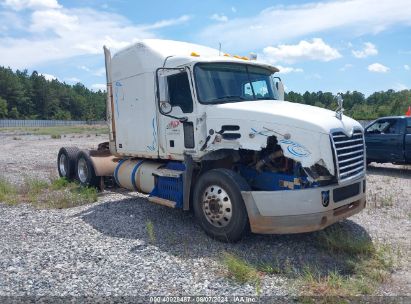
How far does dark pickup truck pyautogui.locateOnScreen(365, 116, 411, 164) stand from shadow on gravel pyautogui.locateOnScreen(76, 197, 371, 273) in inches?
282

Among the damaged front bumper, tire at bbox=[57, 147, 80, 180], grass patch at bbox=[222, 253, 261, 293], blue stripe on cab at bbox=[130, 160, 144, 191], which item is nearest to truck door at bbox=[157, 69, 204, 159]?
blue stripe on cab at bbox=[130, 160, 144, 191]

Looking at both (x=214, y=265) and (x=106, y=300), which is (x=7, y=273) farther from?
(x=214, y=265)

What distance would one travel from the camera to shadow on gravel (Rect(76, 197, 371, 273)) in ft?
17.8

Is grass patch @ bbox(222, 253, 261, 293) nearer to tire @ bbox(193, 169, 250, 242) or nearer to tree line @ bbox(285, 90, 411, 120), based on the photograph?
tire @ bbox(193, 169, 250, 242)

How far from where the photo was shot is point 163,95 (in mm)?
7262

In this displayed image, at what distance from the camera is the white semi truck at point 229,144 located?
555 cm

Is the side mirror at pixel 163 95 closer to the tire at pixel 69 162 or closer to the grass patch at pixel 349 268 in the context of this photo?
the grass patch at pixel 349 268

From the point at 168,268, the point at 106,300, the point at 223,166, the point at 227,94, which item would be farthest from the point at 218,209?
the point at 106,300

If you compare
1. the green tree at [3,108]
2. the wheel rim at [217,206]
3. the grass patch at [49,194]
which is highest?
the green tree at [3,108]

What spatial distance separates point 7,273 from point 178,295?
2206 mm

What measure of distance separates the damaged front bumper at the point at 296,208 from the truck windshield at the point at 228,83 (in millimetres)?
1841

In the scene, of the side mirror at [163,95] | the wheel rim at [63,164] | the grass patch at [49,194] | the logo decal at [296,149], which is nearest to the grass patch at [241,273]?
the logo decal at [296,149]

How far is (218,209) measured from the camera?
621 centimetres

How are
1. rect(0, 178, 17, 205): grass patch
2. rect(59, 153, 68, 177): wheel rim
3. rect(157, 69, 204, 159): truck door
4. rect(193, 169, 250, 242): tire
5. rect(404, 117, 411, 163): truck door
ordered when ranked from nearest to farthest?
rect(193, 169, 250, 242): tire, rect(157, 69, 204, 159): truck door, rect(0, 178, 17, 205): grass patch, rect(59, 153, 68, 177): wheel rim, rect(404, 117, 411, 163): truck door
